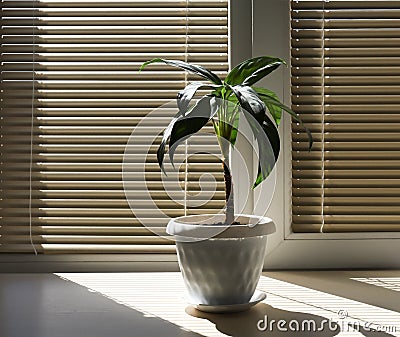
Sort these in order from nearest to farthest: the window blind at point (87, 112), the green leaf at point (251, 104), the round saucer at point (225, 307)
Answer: the green leaf at point (251, 104) → the round saucer at point (225, 307) → the window blind at point (87, 112)

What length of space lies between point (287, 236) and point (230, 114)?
432 millimetres

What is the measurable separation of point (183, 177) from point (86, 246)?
29 centimetres

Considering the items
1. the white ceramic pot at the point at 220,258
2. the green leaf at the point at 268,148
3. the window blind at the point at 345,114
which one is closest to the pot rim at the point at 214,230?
the white ceramic pot at the point at 220,258

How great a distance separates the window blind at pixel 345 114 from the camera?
4.91ft

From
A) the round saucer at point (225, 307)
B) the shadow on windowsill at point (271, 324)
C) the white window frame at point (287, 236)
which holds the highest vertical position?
the white window frame at point (287, 236)

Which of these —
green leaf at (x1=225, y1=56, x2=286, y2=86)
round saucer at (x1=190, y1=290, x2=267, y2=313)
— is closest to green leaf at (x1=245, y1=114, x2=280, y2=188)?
green leaf at (x1=225, y1=56, x2=286, y2=86)

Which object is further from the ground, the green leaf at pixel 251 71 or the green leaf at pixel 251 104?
the green leaf at pixel 251 71

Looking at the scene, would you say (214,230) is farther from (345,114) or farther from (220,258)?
(345,114)

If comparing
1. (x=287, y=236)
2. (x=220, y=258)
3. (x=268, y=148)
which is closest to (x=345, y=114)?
(x=287, y=236)

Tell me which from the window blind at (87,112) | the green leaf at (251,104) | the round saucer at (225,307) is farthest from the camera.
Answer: the window blind at (87,112)

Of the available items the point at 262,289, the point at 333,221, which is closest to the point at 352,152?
the point at 333,221

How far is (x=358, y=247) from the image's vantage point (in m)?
Result: 1.50

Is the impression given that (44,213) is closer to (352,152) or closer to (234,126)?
(234,126)
